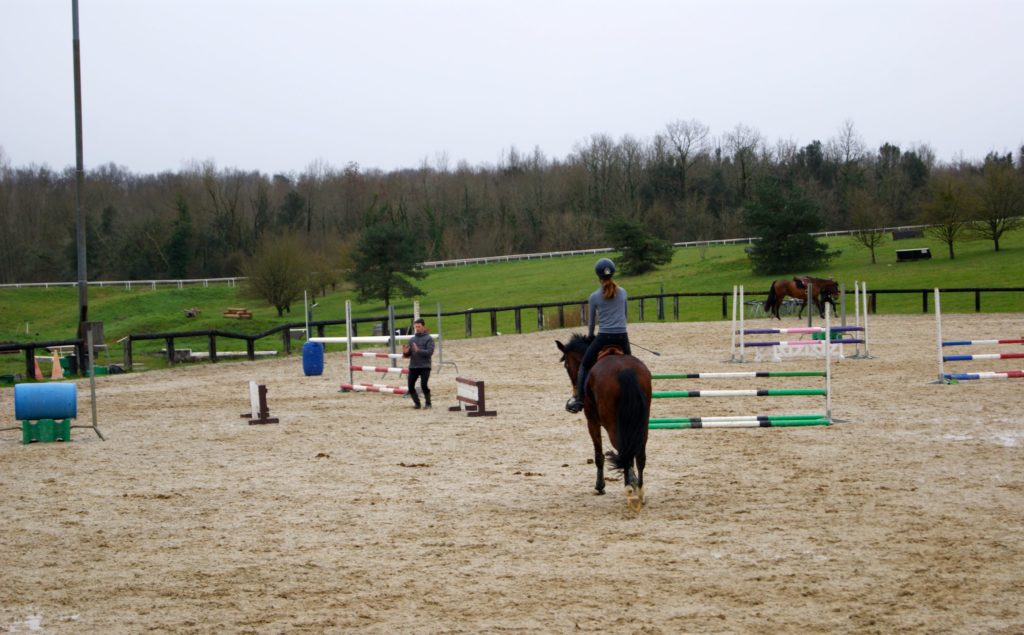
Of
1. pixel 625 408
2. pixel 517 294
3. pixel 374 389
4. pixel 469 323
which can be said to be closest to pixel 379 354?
pixel 374 389

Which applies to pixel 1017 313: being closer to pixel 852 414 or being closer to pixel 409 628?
pixel 852 414

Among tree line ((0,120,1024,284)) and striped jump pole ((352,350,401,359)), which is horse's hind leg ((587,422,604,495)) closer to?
striped jump pole ((352,350,401,359))

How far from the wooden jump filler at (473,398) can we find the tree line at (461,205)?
51643mm

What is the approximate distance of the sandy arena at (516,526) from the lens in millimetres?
6223

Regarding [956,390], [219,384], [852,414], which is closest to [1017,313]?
[956,390]

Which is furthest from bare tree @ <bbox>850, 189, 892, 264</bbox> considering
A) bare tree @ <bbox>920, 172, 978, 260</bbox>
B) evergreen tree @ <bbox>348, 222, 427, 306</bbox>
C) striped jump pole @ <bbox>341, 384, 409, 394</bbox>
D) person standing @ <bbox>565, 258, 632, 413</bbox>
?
person standing @ <bbox>565, 258, 632, 413</bbox>

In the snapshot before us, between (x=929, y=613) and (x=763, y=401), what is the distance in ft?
36.9

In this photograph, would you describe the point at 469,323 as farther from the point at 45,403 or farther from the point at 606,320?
the point at 606,320

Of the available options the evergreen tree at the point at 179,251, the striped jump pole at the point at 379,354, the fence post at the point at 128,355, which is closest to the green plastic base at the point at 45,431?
the striped jump pole at the point at 379,354

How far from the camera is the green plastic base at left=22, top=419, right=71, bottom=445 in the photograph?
47.4ft

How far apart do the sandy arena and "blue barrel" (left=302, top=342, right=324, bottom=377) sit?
23.1ft

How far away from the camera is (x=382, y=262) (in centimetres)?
5528

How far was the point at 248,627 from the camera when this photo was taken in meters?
6.05

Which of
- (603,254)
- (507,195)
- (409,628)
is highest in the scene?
(507,195)
